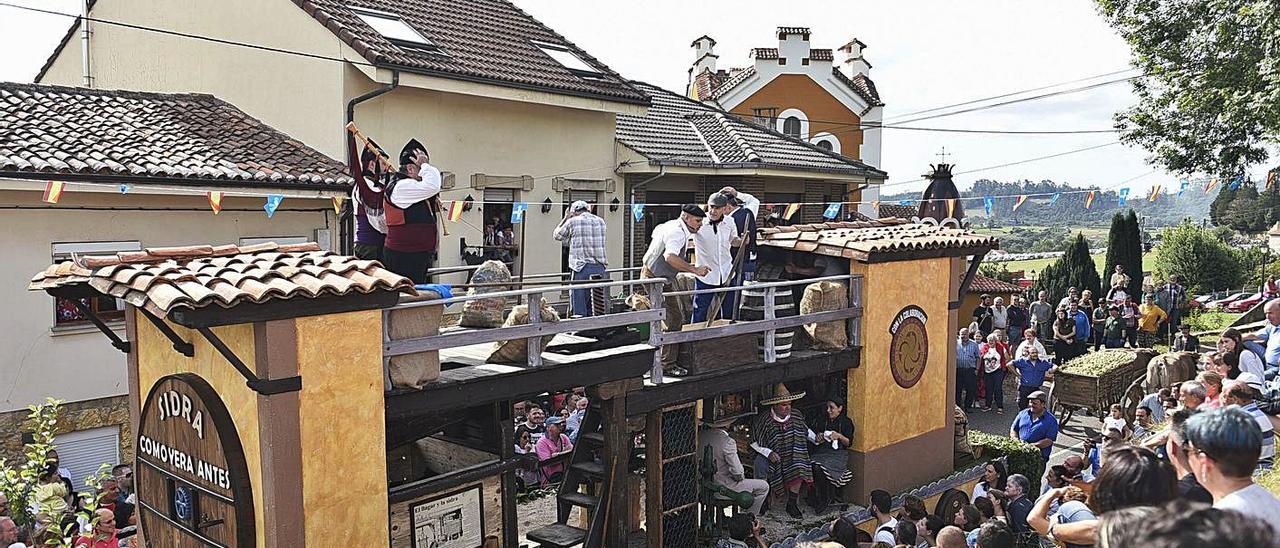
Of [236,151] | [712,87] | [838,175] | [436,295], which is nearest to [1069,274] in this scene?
[838,175]

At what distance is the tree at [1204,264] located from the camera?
108 ft

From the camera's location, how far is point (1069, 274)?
27.0m

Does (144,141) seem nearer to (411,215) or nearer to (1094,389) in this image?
(411,215)

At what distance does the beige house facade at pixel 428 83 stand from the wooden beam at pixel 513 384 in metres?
4.96

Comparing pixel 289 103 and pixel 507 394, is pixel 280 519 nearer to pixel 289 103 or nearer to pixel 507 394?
pixel 507 394

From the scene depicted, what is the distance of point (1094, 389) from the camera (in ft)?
53.4

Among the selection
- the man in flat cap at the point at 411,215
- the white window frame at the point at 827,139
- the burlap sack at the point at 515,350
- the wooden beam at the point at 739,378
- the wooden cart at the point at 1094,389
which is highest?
the white window frame at the point at 827,139

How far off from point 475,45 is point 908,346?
356 inches

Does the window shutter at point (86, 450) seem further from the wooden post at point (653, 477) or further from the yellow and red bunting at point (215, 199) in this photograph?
the wooden post at point (653, 477)

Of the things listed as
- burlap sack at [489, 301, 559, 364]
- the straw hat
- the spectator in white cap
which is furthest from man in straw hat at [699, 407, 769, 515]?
burlap sack at [489, 301, 559, 364]

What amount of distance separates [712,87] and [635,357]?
26.1m

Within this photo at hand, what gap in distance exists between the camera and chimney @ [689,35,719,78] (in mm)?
34688

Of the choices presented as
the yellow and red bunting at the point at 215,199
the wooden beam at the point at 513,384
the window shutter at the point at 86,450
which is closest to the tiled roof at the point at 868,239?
the wooden beam at the point at 513,384

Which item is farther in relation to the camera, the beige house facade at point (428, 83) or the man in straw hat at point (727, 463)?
the beige house facade at point (428, 83)
